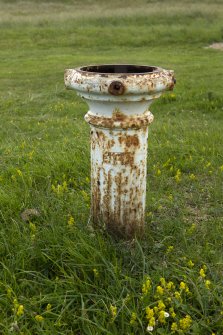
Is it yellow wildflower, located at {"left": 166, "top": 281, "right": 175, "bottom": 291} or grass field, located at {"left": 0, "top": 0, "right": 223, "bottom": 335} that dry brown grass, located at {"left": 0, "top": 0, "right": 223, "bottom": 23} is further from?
yellow wildflower, located at {"left": 166, "top": 281, "right": 175, "bottom": 291}

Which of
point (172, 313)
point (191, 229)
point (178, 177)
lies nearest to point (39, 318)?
point (172, 313)

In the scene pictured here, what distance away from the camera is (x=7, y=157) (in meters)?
4.39

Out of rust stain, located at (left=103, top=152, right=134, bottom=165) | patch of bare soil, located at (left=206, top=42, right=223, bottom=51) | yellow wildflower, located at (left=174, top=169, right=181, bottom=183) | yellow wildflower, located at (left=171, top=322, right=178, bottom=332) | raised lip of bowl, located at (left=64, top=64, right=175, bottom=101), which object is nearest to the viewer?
yellow wildflower, located at (left=171, top=322, right=178, bottom=332)

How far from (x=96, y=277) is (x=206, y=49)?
14.3 m

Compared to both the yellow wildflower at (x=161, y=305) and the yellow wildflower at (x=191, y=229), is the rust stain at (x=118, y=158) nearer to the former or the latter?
the yellow wildflower at (x=191, y=229)

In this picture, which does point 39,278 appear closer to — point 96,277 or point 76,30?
point 96,277

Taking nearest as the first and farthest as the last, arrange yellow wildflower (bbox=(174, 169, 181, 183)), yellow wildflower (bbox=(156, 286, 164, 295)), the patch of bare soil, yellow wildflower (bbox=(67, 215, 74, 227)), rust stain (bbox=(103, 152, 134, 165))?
yellow wildflower (bbox=(156, 286, 164, 295))
rust stain (bbox=(103, 152, 134, 165))
yellow wildflower (bbox=(67, 215, 74, 227))
yellow wildflower (bbox=(174, 169, 181, 183))
the patch of bare soil

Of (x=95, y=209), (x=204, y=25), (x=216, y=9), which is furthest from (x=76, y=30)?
(x=95, y=209)

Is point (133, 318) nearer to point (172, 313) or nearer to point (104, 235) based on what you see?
point (172, 313)

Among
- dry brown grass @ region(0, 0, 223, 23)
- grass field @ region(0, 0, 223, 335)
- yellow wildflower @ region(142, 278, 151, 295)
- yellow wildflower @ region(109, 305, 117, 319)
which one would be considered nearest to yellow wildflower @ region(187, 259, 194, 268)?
grass field @ region(0, 0, 223, 335)

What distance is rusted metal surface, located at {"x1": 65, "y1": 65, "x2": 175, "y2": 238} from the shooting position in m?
2.27

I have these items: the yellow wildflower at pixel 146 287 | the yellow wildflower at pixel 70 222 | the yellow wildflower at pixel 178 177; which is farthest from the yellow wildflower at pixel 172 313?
the yellow wildflower at pixel 178 177

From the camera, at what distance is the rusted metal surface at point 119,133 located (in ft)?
7.46

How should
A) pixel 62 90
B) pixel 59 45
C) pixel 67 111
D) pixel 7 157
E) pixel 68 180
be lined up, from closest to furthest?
pixel 68 180 < pixel 7 157 < pixel 67 111 < pixel 62 90 < pixel 59 45
